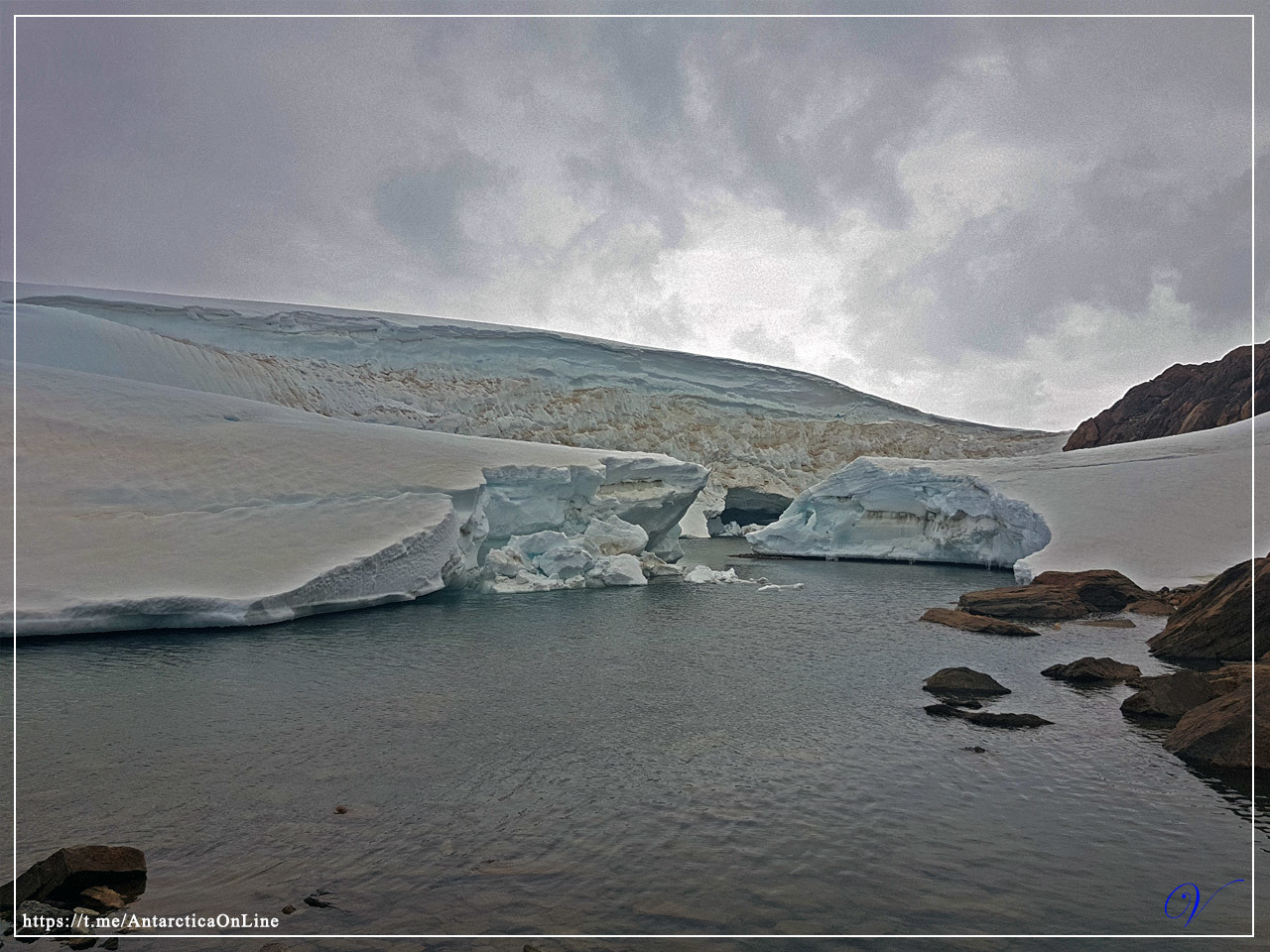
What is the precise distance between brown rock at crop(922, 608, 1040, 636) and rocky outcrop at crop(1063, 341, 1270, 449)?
13850 millimetres

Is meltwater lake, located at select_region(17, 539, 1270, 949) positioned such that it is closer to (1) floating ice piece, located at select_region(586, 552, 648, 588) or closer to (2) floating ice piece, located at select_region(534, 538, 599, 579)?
(2) floating ice piece, located at select_region(534, 538, 599, 579)

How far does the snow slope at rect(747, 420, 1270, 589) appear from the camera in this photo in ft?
42.9

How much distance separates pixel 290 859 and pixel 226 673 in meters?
3.83

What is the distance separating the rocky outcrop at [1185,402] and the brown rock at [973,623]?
13.9 m

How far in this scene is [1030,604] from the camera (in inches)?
441

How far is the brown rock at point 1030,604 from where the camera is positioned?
11039mm

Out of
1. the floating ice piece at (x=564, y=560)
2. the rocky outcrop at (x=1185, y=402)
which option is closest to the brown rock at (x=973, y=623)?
the floating ice piece at (x=564, y=560)

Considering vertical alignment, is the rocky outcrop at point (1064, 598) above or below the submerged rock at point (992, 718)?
above

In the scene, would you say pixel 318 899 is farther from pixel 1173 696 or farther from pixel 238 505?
pixel 238 505

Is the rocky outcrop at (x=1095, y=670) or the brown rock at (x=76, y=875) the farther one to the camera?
the rocky outcrop at (x=1095, y=670)

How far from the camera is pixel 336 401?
88.1 feet

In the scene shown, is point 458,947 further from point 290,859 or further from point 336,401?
point 336,401
